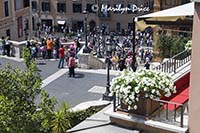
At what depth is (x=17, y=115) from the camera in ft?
34.6

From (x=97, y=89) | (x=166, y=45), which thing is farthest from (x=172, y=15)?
(x=166, y=45)

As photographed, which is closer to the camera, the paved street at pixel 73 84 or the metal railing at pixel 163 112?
the metal railing at pixel 163 112

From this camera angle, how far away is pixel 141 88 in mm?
10375

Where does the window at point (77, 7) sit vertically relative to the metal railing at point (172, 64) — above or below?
above

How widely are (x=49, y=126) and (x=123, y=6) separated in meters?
59.6

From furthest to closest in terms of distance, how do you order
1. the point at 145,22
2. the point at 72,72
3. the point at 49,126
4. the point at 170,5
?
1. the point at 170,5
2. the point at 72,72
3. the point at 145,22
4. the point at 49,126

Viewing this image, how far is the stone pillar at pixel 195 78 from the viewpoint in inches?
372

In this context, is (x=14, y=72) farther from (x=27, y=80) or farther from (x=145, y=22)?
(x=145, y=22)

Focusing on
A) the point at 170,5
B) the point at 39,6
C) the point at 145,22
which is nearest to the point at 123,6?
the point at 39,6

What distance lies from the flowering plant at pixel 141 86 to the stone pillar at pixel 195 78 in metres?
0.97

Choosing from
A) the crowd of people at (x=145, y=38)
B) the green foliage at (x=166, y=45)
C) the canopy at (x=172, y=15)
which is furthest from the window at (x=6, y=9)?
the canopy at (x=172, y=15)

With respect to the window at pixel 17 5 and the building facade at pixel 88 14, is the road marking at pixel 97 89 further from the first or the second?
the building facade at pixel 88 14

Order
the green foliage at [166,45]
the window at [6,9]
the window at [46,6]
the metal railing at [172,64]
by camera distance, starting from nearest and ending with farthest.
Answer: the metal railing at [172,64] < the green foliage at [166,45] < the window at [6,9] < the window at [46,6]

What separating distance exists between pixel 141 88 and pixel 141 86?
46mm
